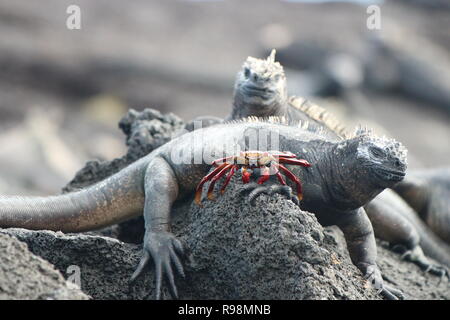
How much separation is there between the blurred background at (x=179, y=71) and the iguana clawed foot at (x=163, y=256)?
1363cm

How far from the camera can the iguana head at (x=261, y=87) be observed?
8.20m

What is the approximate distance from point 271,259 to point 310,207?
44.7 inches

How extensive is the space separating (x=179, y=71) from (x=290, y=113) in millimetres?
19482

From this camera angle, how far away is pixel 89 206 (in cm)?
703

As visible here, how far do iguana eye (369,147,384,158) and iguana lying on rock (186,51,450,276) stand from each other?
155cm

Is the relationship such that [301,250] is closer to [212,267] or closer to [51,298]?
[212,267]

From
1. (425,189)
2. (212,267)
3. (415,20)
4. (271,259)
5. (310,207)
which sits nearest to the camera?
(271,259)

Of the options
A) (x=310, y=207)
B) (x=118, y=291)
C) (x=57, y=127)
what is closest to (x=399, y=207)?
(x=310, y=207)

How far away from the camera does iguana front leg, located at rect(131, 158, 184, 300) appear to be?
6.11 metres

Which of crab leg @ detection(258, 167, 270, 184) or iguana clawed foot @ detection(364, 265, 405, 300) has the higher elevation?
crab leg @ detection(258, 167, 270, 184)

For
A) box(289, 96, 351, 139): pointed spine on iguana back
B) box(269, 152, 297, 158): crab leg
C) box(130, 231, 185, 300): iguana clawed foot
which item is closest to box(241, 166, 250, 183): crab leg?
box(269, 152, 297, 158): crab leg

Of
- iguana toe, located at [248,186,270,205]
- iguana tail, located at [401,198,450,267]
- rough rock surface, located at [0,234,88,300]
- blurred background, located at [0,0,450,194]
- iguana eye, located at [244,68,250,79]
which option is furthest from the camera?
blurred background, located at [0,0,450,194]

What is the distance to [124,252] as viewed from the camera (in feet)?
20.9

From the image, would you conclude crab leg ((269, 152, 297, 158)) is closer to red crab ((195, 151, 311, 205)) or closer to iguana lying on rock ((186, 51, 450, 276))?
red crab ((195, 151, 311, 205))
